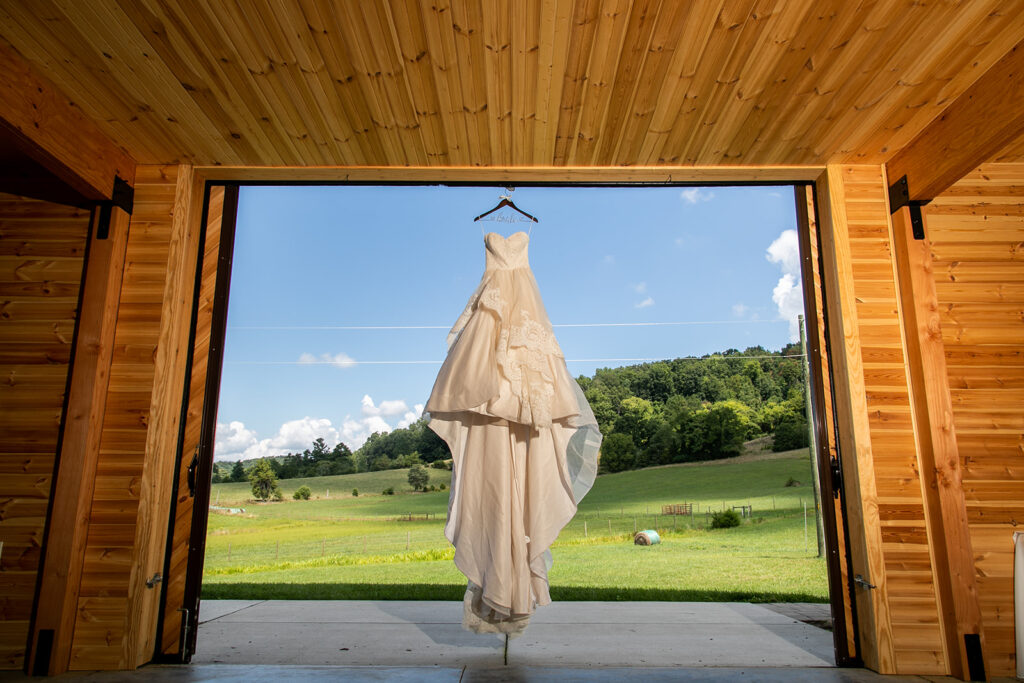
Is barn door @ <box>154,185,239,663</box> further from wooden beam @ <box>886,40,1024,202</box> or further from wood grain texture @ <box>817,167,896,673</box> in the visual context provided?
wooden beam @ <box>886,40,1024,202</box>

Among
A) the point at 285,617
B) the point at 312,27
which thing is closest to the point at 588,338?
the point at 285,617

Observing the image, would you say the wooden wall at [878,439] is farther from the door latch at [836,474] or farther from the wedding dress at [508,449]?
the wedding dress at [508,449]

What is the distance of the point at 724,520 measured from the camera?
9484 mm

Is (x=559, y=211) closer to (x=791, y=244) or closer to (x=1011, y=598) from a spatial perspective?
(x=791, y=244)

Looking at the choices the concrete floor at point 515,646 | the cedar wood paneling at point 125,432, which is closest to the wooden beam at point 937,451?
the concrete floor at point 515,646

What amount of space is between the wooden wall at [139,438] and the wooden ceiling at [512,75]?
0.34m

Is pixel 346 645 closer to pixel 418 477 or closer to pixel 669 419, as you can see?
pixel 418 477

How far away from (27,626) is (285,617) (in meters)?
1.56

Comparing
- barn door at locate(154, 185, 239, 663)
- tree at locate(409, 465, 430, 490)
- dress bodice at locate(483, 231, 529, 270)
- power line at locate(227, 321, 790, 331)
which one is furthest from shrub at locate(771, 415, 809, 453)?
barn door at locate(154, 185, 239, 663)

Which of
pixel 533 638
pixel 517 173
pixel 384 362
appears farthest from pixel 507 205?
pixel 384 362

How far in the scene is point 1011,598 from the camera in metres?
2.38

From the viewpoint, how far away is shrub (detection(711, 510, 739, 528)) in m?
9.48

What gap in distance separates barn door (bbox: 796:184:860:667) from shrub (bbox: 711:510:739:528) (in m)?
7.45

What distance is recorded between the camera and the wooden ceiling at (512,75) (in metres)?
1.83
